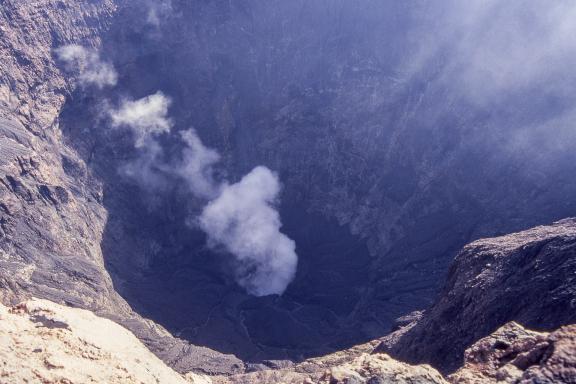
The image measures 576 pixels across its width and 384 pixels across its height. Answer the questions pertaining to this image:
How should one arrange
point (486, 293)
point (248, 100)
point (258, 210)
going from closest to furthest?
point (486, 293), point (258, 210), point (248, 100)

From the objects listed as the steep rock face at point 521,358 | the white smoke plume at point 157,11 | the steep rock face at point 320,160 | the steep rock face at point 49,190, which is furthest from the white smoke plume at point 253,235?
the steep rock face at point 521,358

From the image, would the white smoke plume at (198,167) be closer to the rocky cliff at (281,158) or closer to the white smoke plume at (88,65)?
the rocky cliff at (281,158)

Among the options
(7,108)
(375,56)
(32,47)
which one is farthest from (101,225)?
(375,56)

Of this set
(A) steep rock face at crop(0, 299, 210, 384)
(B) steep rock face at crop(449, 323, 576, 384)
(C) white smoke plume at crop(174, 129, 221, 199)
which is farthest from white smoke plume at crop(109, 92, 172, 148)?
(B) steep rock face at crop(449, 323, 576, 384)

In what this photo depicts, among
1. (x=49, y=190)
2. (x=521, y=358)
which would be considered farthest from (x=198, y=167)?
(x=521, y=358)

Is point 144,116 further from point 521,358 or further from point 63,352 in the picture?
point 521,358

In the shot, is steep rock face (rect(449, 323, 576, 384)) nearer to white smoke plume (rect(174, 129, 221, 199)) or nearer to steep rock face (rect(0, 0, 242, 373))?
steep rock face (rect(0, 0, 242, 373))

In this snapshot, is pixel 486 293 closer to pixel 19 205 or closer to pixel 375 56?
pixel 19 205
